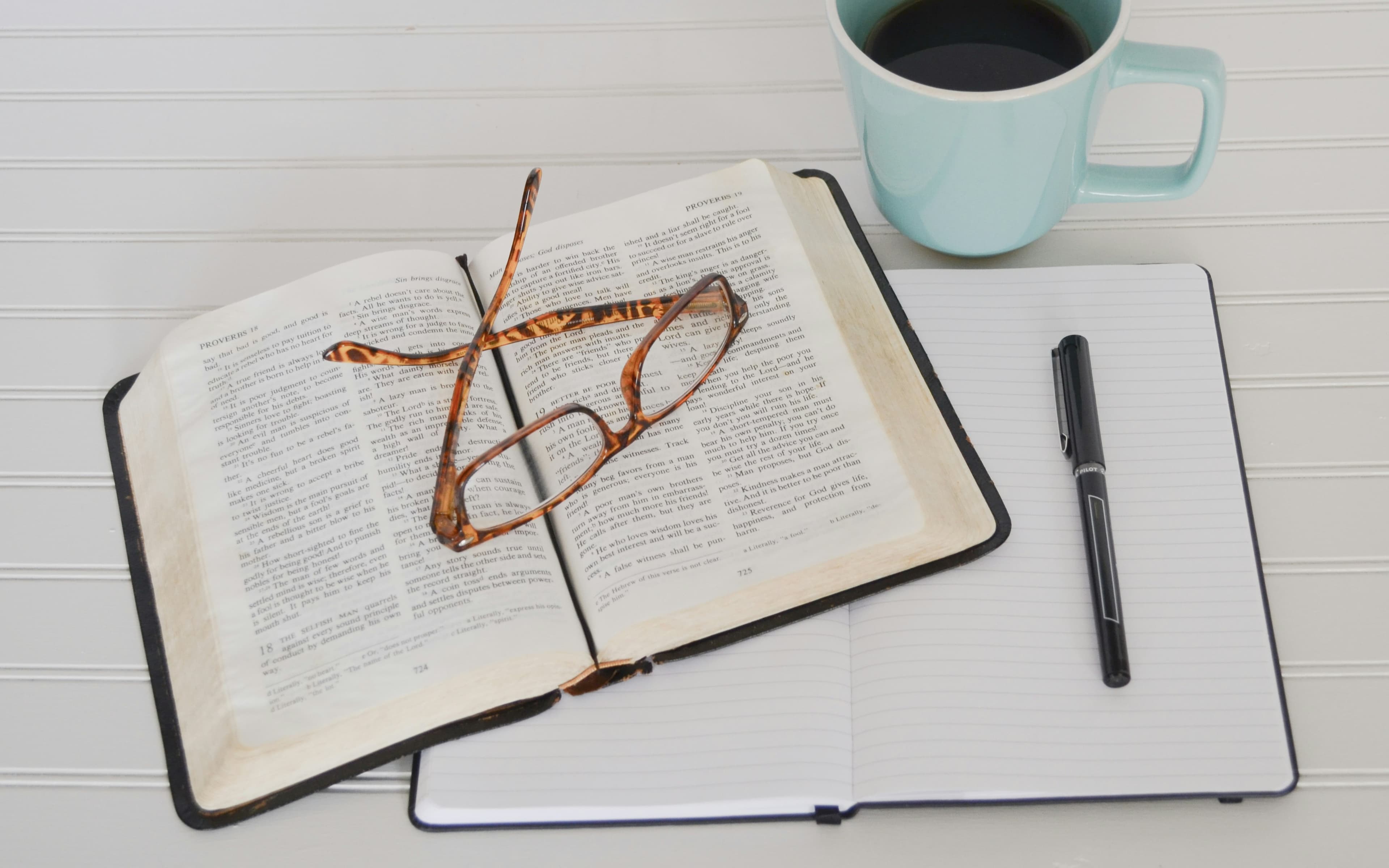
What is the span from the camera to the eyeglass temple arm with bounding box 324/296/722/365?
57 cm

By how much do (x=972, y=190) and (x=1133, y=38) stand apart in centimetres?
30

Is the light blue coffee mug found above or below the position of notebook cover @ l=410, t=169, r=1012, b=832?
above

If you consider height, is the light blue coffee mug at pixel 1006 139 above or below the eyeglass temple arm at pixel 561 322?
above

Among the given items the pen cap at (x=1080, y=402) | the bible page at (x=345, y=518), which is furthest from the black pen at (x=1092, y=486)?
the bible page at (x=345, y=518)

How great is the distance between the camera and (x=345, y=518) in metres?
0.53

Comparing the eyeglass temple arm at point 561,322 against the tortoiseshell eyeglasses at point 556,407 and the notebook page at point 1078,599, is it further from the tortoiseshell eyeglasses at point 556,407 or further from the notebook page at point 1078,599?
the notebook page at point 1078,599

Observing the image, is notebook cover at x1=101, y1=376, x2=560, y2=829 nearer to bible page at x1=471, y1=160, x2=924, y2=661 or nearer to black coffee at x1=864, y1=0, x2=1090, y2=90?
bible page at x1=471, y1=160, x2=924, y2=661

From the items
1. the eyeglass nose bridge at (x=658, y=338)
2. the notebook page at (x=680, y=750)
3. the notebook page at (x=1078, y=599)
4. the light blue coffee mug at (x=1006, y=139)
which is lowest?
the notebook page at (x=680, y=750)

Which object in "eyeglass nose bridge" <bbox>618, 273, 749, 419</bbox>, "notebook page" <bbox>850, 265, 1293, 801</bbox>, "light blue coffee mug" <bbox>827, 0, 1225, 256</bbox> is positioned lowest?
"notebook page" <bbox>850, 265, 1293, 801</bbox>

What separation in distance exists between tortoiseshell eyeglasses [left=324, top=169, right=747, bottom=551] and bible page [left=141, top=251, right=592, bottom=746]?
0.03ft

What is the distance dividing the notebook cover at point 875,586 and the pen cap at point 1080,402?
0.05 m

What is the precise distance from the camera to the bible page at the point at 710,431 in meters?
0.52

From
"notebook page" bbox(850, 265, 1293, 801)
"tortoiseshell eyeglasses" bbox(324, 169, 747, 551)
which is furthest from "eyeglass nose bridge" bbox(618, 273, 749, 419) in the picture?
"notebook page" bbox(850, 265, 1293, 801)

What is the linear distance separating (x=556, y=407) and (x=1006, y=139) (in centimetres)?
28
